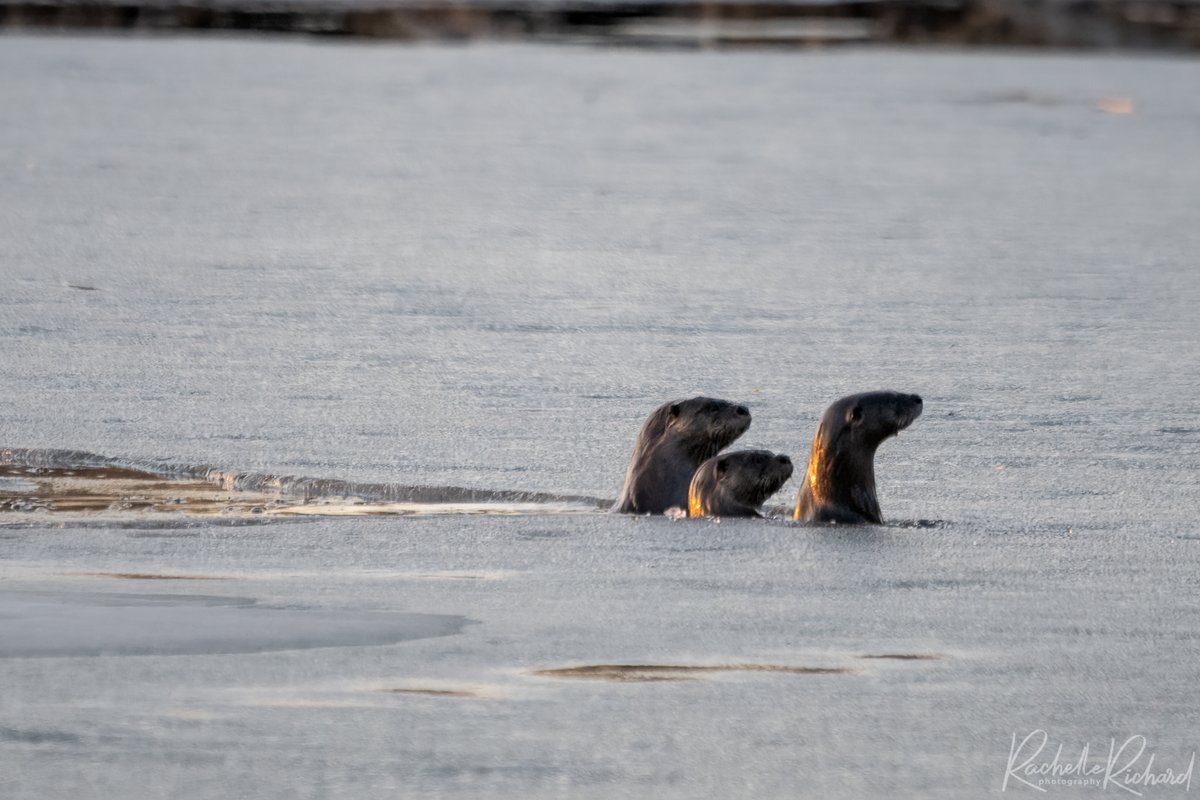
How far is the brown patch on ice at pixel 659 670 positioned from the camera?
504 centimetres

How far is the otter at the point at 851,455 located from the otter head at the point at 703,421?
0.34 m

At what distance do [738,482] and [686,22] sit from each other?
38530 mm

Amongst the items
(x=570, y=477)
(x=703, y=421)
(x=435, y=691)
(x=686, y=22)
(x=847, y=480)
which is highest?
(x=686, y=22)

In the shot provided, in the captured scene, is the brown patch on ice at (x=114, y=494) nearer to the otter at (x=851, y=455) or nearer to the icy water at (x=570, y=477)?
the icy water at (x=570, y=477)

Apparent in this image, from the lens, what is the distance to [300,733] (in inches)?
179

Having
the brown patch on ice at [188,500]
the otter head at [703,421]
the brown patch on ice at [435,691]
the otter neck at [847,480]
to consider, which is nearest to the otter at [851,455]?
the otter neck at [847,480]

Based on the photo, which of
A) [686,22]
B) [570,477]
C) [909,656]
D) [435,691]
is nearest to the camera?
[435,691]

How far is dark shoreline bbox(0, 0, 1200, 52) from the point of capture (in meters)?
38.2

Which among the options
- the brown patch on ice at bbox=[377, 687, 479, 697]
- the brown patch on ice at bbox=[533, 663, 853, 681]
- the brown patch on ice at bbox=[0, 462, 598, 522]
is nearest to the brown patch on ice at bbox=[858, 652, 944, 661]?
the brown patch on ice at bbox=[533, 663, 853, 681]

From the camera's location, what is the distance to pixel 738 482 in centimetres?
700

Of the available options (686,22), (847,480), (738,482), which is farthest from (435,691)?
(686,22)

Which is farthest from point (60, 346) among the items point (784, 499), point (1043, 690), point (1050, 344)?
point (1043, 690)

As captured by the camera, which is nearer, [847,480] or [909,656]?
[909,656]

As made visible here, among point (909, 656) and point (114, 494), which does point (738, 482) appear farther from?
point (114, 494)
